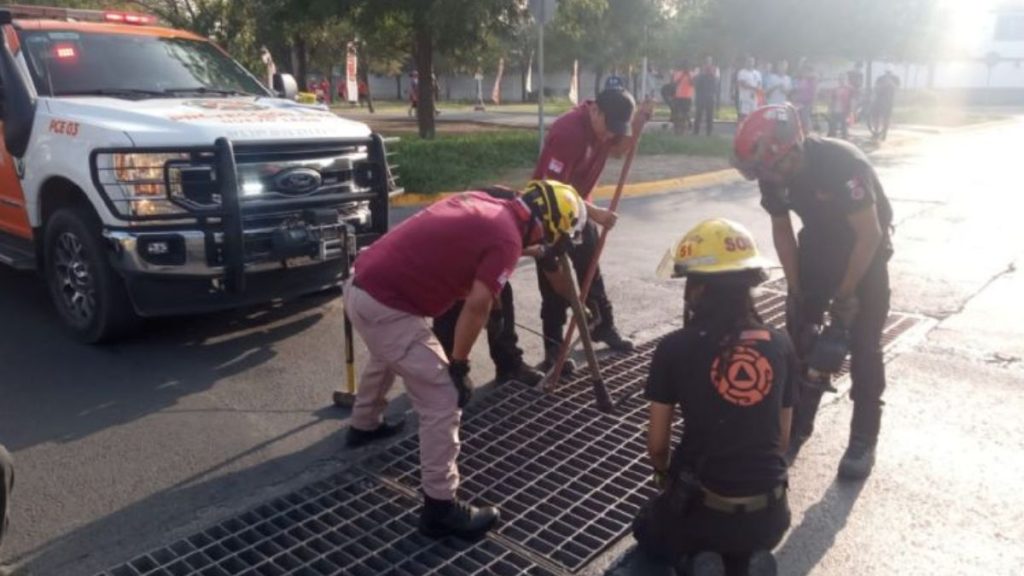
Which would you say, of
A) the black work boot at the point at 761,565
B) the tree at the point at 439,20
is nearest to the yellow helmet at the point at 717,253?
the black work boot at the point at 761,565

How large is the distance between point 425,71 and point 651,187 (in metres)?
Answer: 5.67

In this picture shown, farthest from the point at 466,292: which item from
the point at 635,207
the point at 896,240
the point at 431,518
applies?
the point at 635,207

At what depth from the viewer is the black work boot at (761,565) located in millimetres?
3008

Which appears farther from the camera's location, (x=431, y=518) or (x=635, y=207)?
(x=635, y=207)

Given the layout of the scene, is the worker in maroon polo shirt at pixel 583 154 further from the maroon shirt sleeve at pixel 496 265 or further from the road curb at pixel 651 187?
the road curb at pixel 651 187

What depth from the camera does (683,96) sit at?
20906 mm

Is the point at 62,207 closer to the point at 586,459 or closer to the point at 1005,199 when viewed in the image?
the point at 586,459

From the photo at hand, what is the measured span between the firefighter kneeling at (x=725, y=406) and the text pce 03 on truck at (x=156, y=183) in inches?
132

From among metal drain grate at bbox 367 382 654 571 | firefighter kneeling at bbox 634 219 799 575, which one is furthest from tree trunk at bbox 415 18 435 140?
firefighter kneeling at bbox 634 219 799 575

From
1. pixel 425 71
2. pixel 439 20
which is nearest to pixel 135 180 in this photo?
pixel 439 20

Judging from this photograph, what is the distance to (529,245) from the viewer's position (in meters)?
3.76

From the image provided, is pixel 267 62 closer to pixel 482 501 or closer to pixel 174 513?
pixel 174 513

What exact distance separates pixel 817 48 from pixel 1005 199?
19296 millimetres

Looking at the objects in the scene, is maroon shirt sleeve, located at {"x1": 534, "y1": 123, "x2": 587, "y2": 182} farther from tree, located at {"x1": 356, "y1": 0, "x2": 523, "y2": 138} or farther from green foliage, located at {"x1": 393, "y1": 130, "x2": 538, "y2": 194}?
tree, located at {"x1": 356, "y1": 0, "x2": 523, "y2": 138}
